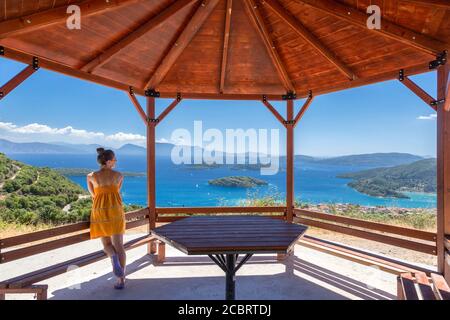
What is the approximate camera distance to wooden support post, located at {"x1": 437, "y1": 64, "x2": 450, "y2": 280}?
10.9ft

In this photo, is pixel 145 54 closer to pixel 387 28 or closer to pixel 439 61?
pixel 387 28

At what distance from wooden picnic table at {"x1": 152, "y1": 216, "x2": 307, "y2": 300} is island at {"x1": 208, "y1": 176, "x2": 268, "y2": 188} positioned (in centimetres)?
1442

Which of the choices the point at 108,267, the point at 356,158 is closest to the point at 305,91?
the point at 108,267

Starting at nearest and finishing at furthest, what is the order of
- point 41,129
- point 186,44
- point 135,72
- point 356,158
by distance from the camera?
1. point 186,44
2. point 135,72
3. point 356,158
4. point 41,129

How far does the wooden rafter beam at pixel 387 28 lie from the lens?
304cm

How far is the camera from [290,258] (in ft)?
15.8

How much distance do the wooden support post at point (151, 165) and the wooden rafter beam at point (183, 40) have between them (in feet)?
1.28

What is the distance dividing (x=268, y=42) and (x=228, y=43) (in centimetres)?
59

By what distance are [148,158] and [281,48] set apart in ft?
9.30

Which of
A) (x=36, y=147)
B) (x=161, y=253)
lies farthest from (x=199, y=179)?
(x=161, y=253)

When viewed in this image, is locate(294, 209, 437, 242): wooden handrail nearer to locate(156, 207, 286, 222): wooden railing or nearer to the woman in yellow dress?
locate(156, 207, 286, 222): wooden railing

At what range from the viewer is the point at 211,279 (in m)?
3.95

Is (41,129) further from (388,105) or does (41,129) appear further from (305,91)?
(388,105)

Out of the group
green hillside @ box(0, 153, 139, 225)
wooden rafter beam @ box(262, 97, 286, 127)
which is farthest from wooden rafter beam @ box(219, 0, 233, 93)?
green hillside @ box(0, 153, 139, 225)
